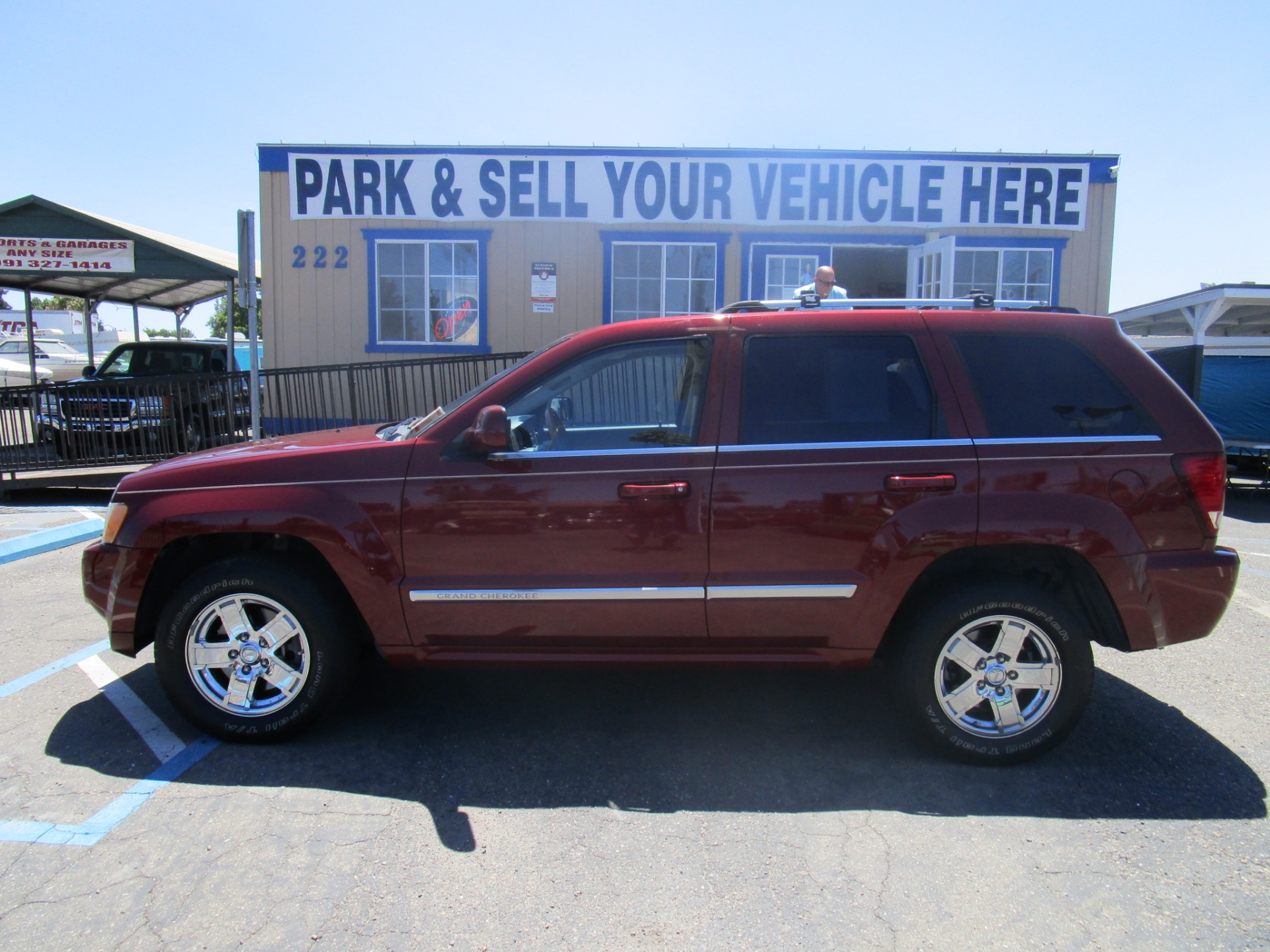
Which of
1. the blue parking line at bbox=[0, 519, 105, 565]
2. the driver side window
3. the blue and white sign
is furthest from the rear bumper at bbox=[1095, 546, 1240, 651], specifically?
the blue and white sign

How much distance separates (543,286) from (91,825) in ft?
32.2

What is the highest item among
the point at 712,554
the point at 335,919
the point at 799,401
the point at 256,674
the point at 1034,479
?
the point at 799,401

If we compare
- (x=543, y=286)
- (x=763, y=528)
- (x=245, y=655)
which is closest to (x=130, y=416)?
(x=543, y=286)

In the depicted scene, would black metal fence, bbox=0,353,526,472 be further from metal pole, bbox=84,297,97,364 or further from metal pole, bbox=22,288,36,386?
metal pole, bbox=84,297,97,364

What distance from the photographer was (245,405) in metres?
10.6

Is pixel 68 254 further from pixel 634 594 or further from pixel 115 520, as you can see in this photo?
pixel 634 594

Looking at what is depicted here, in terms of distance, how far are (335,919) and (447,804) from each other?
0.66m

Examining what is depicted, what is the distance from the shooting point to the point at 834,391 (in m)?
3.37

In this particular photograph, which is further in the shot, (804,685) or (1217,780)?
(804,685)

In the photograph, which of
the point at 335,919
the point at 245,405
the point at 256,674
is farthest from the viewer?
the point at 245,405

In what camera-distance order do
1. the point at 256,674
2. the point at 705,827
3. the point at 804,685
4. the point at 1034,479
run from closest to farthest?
the point at 705,827
the point at 1034,479
the point at 256,674
the point at 804,685

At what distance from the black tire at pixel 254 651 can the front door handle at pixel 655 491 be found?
4.29 ft

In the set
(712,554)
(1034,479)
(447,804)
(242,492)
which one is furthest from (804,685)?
(242,492)

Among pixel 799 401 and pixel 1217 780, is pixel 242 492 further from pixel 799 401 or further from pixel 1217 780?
pixel 1217 780
